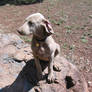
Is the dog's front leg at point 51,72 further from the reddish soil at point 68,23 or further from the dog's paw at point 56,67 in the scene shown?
the reddish soil at point 68,23

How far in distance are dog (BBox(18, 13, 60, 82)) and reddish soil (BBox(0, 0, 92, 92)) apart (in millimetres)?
1714

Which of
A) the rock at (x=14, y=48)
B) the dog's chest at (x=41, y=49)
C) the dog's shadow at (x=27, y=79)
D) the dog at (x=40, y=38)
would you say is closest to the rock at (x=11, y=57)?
the rock at (x=14, y=48)

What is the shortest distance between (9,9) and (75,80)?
23.4 feet

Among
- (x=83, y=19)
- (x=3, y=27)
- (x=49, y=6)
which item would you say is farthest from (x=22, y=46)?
(x=49, y=6)

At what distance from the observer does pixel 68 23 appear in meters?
7.72

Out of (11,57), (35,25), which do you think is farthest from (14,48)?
(35,25)

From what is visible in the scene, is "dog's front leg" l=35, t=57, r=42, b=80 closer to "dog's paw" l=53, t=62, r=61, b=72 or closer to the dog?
the dog

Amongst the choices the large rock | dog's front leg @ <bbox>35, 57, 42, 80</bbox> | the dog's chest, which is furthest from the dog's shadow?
the dog's chest

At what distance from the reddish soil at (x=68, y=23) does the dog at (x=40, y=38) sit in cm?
171

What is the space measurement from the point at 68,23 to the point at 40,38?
4.79 meters

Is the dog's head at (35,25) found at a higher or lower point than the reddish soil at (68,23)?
higher

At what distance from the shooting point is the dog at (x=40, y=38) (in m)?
2.87

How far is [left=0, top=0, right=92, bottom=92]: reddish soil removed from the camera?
5.65m

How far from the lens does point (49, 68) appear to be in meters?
3.32
